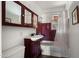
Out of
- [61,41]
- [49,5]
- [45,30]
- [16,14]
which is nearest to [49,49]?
[61,41]

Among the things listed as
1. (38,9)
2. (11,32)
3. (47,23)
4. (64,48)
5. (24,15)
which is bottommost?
(64,48)

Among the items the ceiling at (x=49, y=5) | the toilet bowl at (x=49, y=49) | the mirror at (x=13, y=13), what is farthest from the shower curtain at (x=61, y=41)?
the mirror at (x=13, y=13)

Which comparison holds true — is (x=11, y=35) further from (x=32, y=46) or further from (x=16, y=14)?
(x=32, y=46)

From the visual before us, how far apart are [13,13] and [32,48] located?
0.93 meters

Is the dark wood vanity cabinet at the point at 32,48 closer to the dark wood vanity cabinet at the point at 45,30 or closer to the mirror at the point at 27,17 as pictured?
the dark wood vanity cabinet at the point at 45,30

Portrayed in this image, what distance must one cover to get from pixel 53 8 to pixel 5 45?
3.80ft

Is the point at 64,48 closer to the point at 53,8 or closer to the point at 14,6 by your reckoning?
the point at 53,8

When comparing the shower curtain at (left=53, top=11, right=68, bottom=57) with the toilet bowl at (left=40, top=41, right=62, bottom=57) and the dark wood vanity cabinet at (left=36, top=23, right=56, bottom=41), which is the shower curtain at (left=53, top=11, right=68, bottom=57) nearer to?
the toilet bowl at (left=40, top=41, right=62, bottom=57)

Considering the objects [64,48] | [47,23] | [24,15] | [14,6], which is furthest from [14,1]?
[64,48]

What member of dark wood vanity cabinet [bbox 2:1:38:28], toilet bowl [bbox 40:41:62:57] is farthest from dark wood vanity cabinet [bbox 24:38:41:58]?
dark wood vanity cabinet [bbox 2:1:38:28]

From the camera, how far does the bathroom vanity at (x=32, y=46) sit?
1898mm

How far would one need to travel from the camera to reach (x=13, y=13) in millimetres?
1524

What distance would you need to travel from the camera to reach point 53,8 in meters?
1.85

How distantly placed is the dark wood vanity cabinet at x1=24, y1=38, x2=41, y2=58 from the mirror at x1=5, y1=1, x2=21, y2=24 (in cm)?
51
